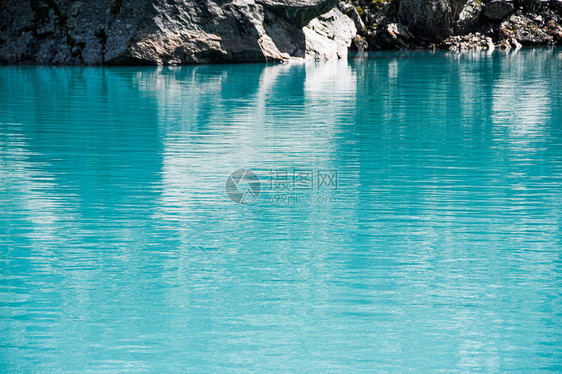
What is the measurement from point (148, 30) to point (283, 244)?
786 inches

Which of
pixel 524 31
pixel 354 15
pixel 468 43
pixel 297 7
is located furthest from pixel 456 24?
pixel 297 7

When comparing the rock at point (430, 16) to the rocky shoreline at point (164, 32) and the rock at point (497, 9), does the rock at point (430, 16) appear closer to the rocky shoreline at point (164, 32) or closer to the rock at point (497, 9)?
the rock at point (497, 9)

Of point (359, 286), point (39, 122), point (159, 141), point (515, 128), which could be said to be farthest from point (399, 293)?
point (39, 122)

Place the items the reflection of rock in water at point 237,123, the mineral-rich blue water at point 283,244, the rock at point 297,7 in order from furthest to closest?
the rock at point 297,7 < the reflection of rock in water at point 237,123 < the mineral-rich blue water at point 283,244

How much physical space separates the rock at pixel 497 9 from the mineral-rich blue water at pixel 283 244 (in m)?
28.0

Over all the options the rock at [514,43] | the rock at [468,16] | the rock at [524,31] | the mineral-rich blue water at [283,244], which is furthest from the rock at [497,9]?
the mineral-rich blue water at [283,244]

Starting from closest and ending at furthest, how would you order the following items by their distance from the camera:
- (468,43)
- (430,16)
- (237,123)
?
1. (237,123)
2. (430,16)
3. (468,43)

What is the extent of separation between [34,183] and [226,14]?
18.5 metres

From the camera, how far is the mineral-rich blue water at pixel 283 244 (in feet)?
11.6

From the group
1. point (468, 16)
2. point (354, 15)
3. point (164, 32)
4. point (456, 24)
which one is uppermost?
point (468, 16)

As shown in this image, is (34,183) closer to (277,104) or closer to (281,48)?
(277,104)

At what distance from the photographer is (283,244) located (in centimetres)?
499

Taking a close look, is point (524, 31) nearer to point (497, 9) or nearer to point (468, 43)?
point (497, 9)

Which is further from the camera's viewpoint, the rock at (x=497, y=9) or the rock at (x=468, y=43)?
the rock at (x=497, y=9)
